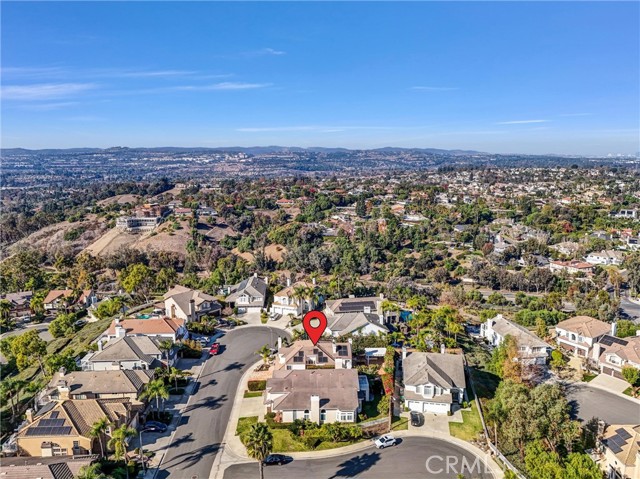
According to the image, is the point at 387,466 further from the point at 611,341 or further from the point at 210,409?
the point at 611,341

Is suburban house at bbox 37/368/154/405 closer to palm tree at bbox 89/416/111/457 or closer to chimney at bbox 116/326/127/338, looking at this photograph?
palm tree at bbox 89/416/111/457

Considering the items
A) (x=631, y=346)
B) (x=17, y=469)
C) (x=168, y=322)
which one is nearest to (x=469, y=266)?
(x=631, y=346)

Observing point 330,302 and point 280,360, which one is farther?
point 330,302

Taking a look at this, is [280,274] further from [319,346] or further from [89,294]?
[319,346]

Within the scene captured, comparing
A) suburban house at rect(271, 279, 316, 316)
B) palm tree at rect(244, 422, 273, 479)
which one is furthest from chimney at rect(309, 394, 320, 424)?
suburban house at rect(271, 279, 316, 316)

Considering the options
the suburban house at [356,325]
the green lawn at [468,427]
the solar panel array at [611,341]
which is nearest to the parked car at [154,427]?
the green lawn at [468,427]
